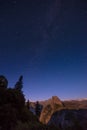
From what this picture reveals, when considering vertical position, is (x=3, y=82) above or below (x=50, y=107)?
above

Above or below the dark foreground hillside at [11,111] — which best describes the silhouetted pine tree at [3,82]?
above

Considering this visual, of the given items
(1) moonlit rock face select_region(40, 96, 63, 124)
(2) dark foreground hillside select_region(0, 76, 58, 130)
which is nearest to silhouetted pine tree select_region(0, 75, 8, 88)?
(2) dark foreground hillside select_region(0, 76, 58, 130)

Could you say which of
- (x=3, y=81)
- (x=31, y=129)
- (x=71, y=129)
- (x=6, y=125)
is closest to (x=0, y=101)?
(x=6, y=125)

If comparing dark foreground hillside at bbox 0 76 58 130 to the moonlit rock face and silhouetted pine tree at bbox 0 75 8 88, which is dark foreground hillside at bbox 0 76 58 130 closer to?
silhouetted pine tree at bbox 0 75 8 88

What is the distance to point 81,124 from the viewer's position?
11.9 m

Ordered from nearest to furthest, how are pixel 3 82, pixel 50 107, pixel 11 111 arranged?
pixel 11 111
pixel 3 82
pixel 50 107

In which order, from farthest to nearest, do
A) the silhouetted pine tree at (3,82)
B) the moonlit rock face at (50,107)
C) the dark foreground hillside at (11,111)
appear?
the moonlit rock face at (50,107) < the silhouetted pine tree at (3,82) < the dark foreground hillside at (11,111)

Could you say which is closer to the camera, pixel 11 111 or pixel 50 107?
A: pixel 11 111

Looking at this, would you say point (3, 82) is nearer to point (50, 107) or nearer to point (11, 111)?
point (11, 111)

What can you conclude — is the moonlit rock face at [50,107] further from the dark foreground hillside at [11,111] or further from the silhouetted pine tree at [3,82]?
the dark foreground hillside at [11,111]

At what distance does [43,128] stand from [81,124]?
97.1 inches

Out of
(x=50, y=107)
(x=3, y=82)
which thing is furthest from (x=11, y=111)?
(x=50, y=107)

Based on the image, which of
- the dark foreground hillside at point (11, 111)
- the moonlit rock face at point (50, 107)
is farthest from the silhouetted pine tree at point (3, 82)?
the moonlit rock face at point (50, 107)

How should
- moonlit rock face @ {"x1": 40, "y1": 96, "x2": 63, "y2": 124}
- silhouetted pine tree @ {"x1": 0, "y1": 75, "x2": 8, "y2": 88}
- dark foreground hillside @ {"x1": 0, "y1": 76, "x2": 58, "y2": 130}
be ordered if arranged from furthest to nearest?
moonlit rock face @ {"x1": 40, "y1": 96, "x2": 63, "y2": 124} → silhouetted pine tree @ {"x1": 0, "y1": 75, "x2": 8, "y2": 88} → dark foreground hillside @ {"x1": 0, "y1": 76, "x2": 58, "y2": 130}
